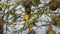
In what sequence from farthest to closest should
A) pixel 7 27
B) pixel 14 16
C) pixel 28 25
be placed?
1. pixel 7 27
2. pixel 14 16
3. pixel 28 25

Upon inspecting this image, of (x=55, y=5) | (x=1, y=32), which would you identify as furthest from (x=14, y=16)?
(x=55, y=5)

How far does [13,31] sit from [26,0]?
0.50 m

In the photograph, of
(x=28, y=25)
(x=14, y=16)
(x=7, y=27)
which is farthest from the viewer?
(x=7, y=27)

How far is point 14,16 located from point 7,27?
0.62 ft

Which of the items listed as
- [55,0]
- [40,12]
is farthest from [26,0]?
[40,12]

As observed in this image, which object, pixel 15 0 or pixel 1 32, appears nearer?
pixel 1 32

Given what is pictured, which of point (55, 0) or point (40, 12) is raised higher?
point (55, 0)

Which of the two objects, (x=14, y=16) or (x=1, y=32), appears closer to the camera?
(x=1, y=32)

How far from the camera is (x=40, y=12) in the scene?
1158 millimetres

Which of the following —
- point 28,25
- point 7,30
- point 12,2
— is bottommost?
point 7,30

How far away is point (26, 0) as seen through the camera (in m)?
0.90

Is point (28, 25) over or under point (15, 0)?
under

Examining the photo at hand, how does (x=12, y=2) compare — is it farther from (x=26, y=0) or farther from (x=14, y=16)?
(x=26, y=0)

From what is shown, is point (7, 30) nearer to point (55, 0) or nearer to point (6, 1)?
point (6, 1)
